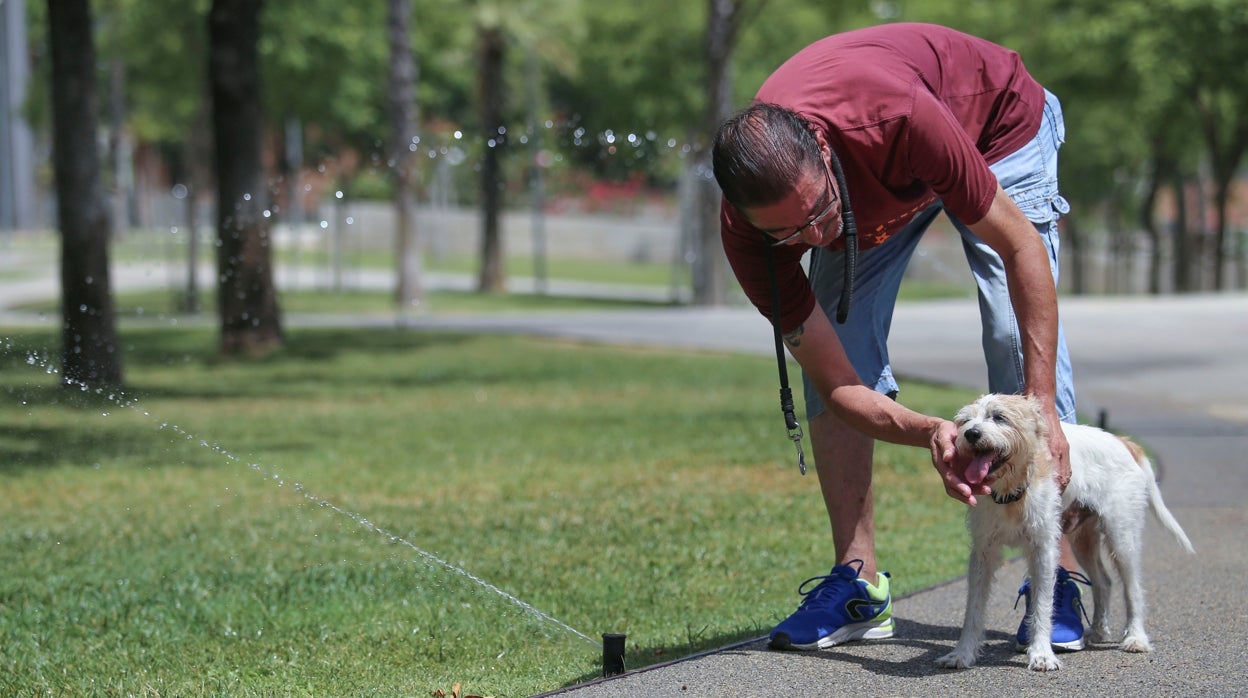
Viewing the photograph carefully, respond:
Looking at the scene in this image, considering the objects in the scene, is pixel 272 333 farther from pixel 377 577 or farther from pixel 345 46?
pixel 345 46

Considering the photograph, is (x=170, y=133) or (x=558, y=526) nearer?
(x=558, y=526)

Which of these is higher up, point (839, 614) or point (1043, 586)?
point (1043, 586)

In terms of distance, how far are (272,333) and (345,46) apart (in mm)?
17250

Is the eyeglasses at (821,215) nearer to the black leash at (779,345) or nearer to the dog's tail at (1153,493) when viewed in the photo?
the black leash at (779,345)

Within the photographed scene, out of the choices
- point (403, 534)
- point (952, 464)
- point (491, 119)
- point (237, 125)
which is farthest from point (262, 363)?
point (491, 119)

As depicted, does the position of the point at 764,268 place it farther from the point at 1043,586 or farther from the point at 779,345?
the point at 1043,586

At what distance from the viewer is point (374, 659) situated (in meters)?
4.46

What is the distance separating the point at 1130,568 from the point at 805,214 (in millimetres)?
1499

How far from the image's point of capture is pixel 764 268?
391 centimetres

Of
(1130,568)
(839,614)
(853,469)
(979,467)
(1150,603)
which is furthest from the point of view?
(1150,603)

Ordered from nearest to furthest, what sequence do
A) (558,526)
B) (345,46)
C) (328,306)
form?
(558,526) → (328,306) → (345,46)

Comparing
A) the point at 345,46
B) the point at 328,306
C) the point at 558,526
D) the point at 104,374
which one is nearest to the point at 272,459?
the point at 558,526

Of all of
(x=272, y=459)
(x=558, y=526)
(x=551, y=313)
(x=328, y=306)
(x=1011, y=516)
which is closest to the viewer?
(x=1011, y=516)

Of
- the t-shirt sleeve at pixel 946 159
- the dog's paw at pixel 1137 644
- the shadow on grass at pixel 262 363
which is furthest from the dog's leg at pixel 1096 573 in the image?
the shadow on grass at pixel 262 363
